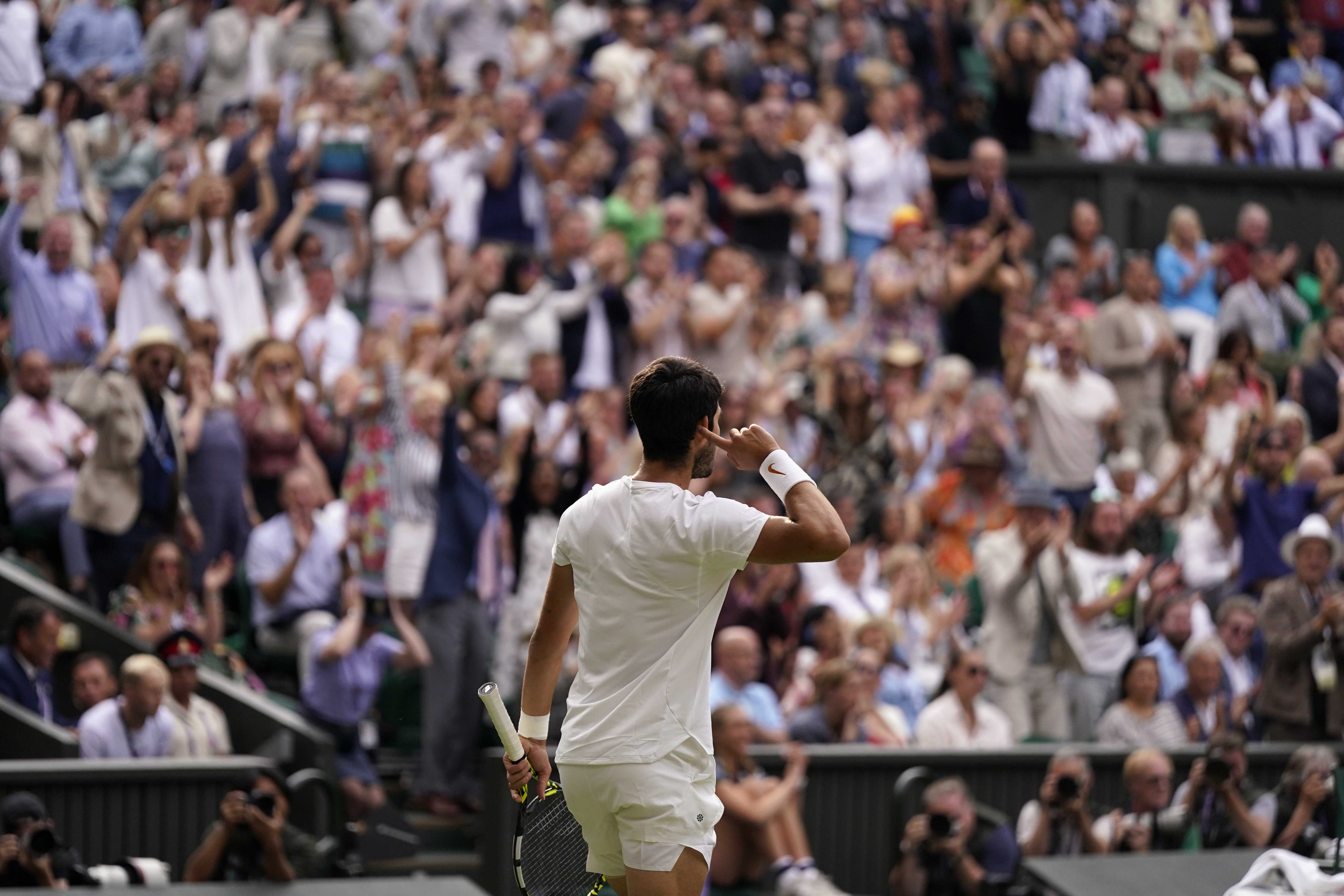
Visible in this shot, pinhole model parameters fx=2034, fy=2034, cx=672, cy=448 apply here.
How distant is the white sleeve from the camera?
479 cm

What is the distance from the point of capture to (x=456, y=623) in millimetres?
10828

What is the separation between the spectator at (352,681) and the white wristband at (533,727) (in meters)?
5.40

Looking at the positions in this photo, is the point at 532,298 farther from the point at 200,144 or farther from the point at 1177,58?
the point at 1177,58

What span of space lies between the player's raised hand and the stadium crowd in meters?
4.15

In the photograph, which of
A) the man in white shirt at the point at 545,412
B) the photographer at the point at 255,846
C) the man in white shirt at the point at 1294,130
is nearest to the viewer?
the photographer at the point at 255,846

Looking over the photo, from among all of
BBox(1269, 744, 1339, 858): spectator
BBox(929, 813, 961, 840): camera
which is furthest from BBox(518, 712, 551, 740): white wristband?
BBox(1269, 744, 1339, 858): spectator

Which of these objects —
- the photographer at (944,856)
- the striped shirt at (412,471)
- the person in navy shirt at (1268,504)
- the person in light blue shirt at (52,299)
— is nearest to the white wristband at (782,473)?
the photographer at (944,856)

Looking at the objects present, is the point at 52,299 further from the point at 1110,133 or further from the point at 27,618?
the point at 1110,133

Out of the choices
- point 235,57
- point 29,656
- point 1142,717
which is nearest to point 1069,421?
point 1142,717

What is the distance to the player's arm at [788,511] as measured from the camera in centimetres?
474

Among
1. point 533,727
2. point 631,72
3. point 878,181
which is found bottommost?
point 533,727

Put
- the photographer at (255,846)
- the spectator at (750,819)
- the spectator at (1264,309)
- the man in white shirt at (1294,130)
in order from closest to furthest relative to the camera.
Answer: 1. the photographer at (255,846)
2. the spectator at (750,819)
3. the spectator at (1264,309)
4. the man in white shirt at (1294,130)

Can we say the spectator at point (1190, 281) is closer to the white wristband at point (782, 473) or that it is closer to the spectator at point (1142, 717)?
the spectator at point (1142, 717)

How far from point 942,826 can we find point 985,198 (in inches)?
342
